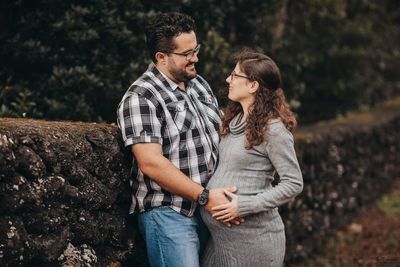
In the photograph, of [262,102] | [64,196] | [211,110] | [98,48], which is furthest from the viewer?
[98,48]

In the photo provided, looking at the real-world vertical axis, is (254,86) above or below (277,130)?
above

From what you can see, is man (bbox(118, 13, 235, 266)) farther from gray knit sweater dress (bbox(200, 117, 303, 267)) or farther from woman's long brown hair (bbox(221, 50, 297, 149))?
woman's long brown hair (bbox(221, 50, 297, 149))

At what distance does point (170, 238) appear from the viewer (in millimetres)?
4832

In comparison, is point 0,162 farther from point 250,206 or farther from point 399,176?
point 399,176

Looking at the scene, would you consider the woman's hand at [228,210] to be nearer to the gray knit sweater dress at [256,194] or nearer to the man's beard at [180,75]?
the gray knit sweater dress at [256,194]

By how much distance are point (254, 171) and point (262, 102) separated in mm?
433

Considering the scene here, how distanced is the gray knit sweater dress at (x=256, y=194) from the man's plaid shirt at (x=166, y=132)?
0.15 m

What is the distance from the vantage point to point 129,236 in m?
5.21

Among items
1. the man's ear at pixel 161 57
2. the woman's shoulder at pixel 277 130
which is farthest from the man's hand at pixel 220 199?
the man's ear at pixel 161 57

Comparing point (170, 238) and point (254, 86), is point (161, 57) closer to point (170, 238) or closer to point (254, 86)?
Answer: point (254, 86)

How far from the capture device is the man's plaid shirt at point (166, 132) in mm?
4824

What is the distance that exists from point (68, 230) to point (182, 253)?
0.70 metres

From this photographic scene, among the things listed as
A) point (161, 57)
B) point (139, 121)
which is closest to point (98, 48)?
point (161, 57)

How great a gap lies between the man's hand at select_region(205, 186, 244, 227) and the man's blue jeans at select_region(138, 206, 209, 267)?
0.60 ft
